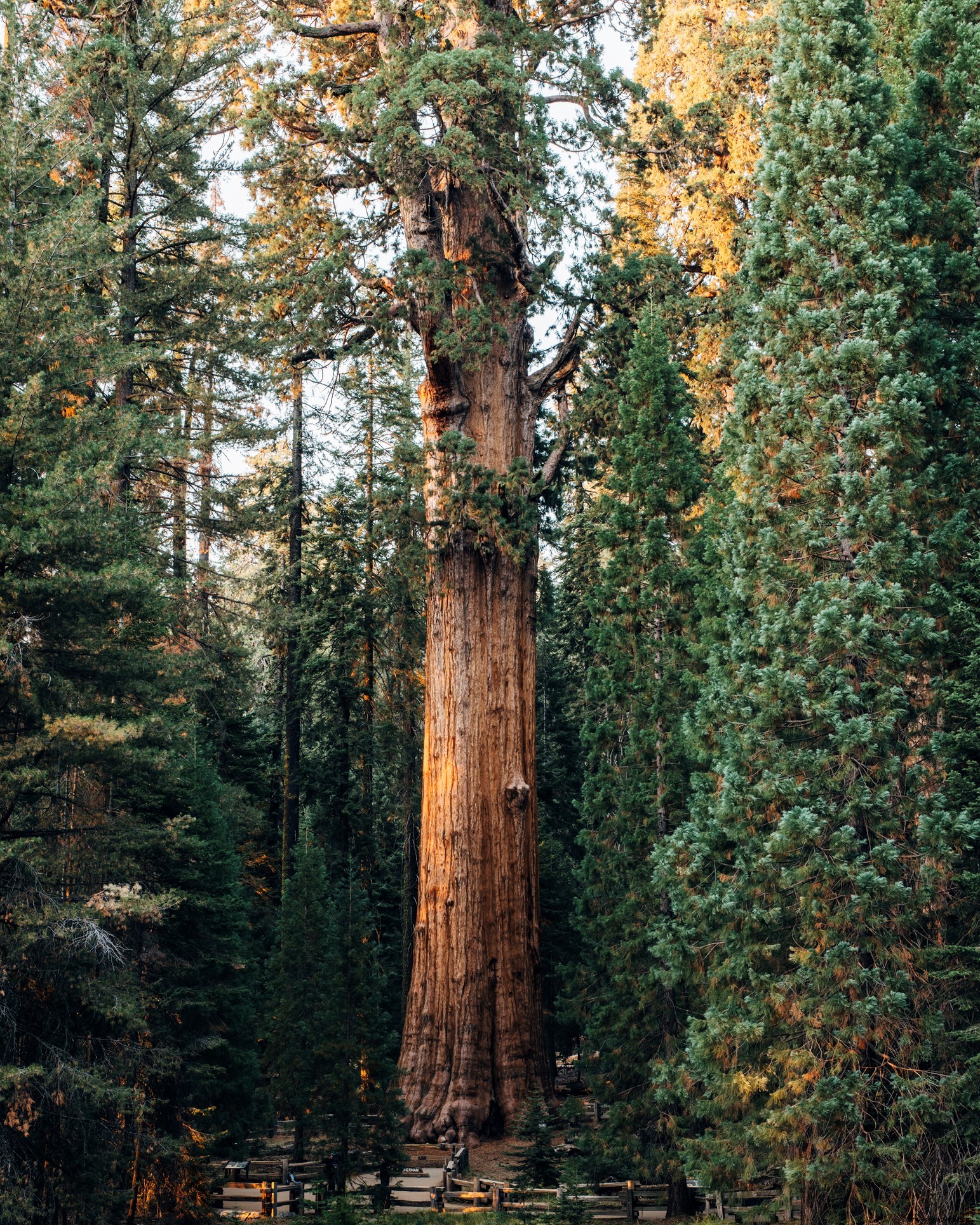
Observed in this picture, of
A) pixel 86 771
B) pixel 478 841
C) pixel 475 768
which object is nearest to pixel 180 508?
pixel 475 768

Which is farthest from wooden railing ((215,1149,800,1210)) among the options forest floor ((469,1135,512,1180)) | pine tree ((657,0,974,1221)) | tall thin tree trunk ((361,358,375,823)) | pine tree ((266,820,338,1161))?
tall thin tree trunk ((361,358,375,823))

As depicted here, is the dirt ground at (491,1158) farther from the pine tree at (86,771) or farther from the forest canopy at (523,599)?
the pine tree at (86,771)

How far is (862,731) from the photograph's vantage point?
28.3ft

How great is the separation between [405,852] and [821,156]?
51.1 ft

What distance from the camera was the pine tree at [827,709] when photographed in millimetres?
8406

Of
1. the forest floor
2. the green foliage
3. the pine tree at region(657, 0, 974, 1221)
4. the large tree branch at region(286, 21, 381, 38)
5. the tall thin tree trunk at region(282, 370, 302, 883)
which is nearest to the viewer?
the pine tree at region(657, 0, 974, 1221)

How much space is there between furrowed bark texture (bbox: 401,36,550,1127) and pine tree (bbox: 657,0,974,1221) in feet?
10.6

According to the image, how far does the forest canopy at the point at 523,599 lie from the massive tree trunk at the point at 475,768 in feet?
0.18

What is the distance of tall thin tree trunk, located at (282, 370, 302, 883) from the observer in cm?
2236

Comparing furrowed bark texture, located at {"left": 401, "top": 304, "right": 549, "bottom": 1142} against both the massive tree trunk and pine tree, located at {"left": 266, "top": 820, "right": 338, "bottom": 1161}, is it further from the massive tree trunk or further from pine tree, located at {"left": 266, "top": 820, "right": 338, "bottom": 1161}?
pine tree, located at {"left": 266, "top": 820, "right": 338, "bottom": 1161}

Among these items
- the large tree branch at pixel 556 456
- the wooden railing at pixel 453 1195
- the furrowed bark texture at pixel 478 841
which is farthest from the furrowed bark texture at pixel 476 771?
the wooden railing at pixel 453 1195

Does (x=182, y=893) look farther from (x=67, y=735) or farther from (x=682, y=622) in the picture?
(x=682, y=622)

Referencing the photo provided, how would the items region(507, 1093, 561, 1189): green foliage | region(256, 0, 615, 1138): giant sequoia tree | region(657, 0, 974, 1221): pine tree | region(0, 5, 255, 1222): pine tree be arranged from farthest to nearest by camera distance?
region(256, 0, 615, 1138): giant sequoia tree → region(507, 1093, 561, 1189): green foliage → region(0, 5, 255, 1222): pine tree → region(657, 0, 974, 1221): pine tree

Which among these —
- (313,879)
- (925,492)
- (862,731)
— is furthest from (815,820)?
(313,879)
